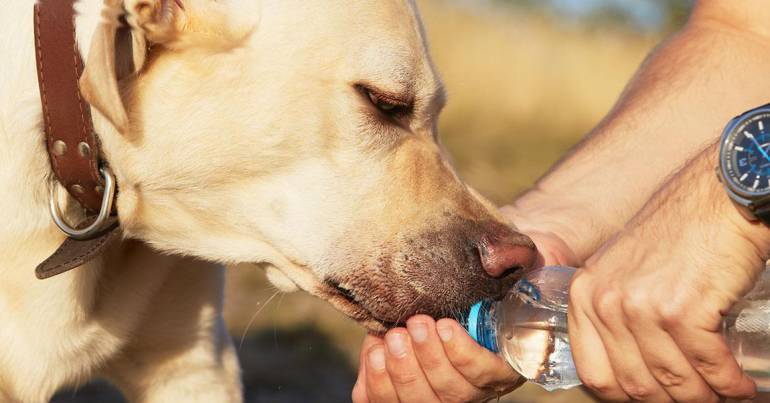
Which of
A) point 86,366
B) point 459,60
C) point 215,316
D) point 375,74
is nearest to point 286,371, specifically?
point 215,316

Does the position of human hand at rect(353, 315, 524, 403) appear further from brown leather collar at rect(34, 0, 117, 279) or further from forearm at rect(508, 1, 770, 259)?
brown leather collar at rect(34, 0, 117, 279)

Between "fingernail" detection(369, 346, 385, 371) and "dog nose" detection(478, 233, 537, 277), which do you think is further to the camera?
"fingernail" detection(369, 346, 385, 371)

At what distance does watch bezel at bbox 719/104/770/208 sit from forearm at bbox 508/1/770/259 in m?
1.00

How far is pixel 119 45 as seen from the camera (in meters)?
2.44

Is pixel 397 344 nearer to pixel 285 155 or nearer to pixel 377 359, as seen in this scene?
pixel 377 359

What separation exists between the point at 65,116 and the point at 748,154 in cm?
149

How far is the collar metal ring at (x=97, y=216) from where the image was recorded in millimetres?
2479

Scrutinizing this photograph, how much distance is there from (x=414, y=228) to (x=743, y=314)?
76 centimetres

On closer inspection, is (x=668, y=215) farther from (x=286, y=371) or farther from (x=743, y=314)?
(x=286, y=371)

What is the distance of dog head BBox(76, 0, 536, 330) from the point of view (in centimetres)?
248

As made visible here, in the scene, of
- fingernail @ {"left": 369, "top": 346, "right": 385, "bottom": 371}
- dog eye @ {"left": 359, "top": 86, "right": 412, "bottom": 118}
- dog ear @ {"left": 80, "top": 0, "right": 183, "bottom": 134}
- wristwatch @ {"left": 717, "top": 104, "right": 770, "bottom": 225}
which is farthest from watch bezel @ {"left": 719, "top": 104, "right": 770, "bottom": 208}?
dog ear @ {"left": 80, "top": 0, "right": 183, "bottom": 134}

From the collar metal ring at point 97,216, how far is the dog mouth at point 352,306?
55cm

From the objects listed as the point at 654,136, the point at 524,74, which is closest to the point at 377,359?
the point at 654,136

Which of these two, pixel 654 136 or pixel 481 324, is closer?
pixel 481 324
